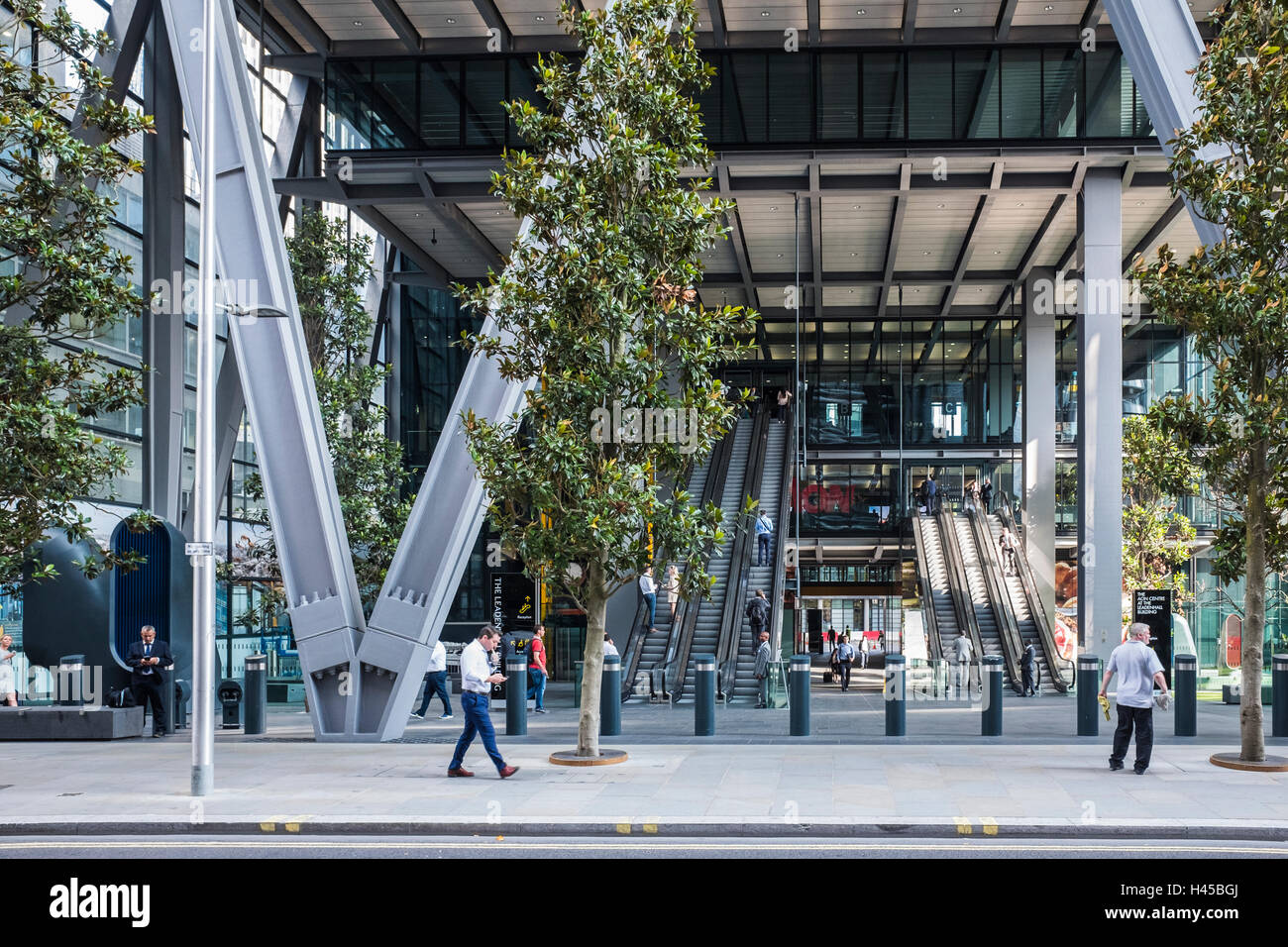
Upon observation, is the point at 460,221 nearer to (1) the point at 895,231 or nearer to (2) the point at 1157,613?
(1) the point at 895,231

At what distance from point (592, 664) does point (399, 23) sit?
17.1 meters

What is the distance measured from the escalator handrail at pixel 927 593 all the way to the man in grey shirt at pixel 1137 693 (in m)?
12.8

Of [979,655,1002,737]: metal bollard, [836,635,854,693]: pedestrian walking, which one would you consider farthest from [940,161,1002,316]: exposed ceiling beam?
[979,655,1002,737]: metal bollard

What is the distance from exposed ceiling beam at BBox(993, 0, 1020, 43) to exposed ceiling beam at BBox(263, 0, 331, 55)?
15.3 metres

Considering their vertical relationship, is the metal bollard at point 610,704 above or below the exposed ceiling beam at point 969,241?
below

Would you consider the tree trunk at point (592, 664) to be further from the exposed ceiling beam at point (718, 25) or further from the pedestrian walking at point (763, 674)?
the exposed ceiling beam at point (718, 25)

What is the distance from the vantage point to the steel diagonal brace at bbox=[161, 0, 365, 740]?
1555 cm

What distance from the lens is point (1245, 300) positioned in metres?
12.1

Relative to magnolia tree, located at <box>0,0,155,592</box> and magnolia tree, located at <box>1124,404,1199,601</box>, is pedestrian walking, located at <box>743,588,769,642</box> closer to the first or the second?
magnolia tree, located at <box>1124,404,1199,601</box>

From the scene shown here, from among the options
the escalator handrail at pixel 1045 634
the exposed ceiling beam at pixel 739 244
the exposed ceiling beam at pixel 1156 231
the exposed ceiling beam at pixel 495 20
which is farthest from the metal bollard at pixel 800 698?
the exposed ceiling beam at pixel 1156 231

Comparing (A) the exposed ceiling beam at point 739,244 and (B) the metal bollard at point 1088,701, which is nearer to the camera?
(B) the metal bollard at point 1088,701

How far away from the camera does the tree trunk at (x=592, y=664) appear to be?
12969mm

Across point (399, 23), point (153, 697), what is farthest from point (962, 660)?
point (399, 23)
